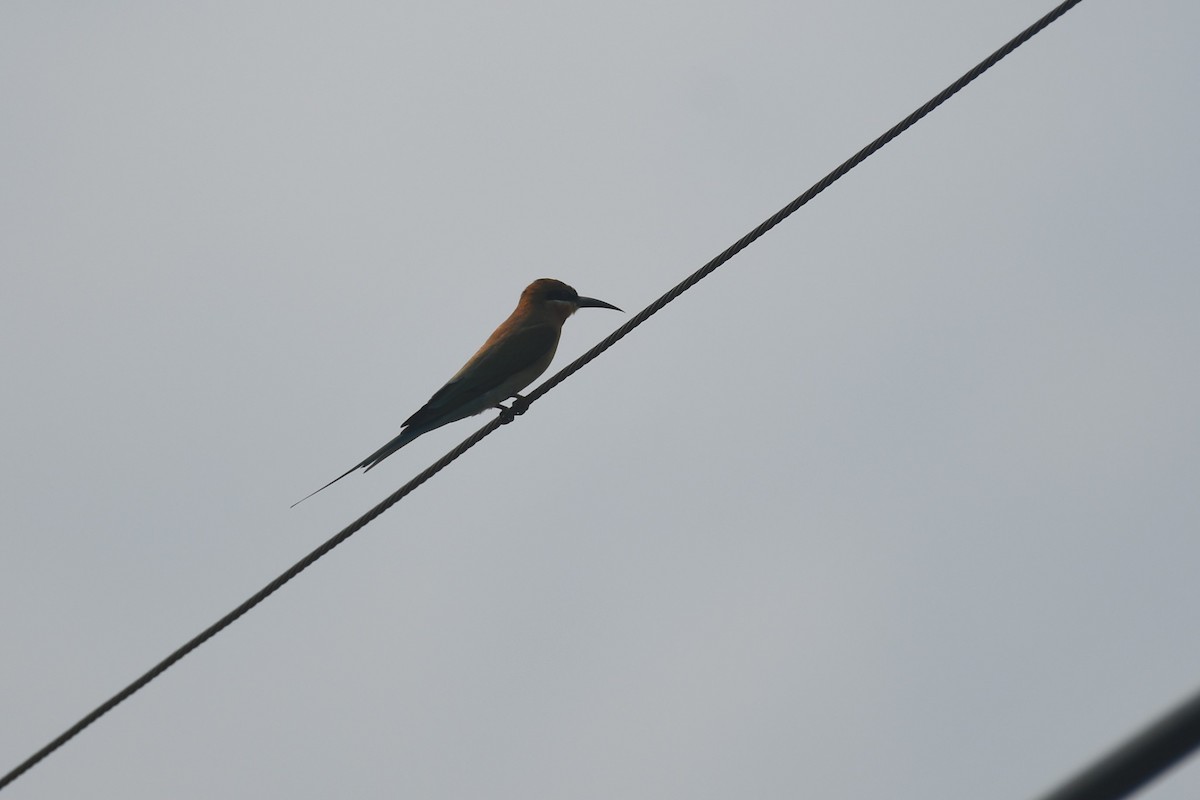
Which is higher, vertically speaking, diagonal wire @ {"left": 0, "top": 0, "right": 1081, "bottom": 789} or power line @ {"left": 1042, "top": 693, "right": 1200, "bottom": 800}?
diagonal wire @ {"left": 0, "top": 0, "right": 1081, "bottom": 789}

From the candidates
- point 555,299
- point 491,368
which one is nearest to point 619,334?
point 491,368

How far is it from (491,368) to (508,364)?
11 centimetres

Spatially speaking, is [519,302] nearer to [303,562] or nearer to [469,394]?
[469,394]

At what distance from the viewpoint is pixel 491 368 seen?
21.0 feet

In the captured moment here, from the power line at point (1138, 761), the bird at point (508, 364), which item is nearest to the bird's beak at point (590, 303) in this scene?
the bird at point (508, 364)

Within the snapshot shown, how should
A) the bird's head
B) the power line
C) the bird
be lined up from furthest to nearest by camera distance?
the bird's head → the bird → the power line

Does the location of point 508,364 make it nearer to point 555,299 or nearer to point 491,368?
point 491,368

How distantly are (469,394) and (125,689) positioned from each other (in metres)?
3.13

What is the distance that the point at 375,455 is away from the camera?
545 centimetres

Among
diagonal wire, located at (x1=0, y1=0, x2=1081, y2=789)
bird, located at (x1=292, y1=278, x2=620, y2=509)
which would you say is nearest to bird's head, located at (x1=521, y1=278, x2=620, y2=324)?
bird, located at (x1=292, y1=278, x2=620, y2=509)

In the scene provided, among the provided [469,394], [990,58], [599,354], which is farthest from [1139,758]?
[469,394]

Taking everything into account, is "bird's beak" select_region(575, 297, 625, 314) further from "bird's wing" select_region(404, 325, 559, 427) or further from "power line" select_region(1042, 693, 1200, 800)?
"power line" select_region(1042, 693, 1200, 800)

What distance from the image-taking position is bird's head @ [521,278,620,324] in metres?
7.13

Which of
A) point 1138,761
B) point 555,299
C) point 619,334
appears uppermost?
point 555,299
